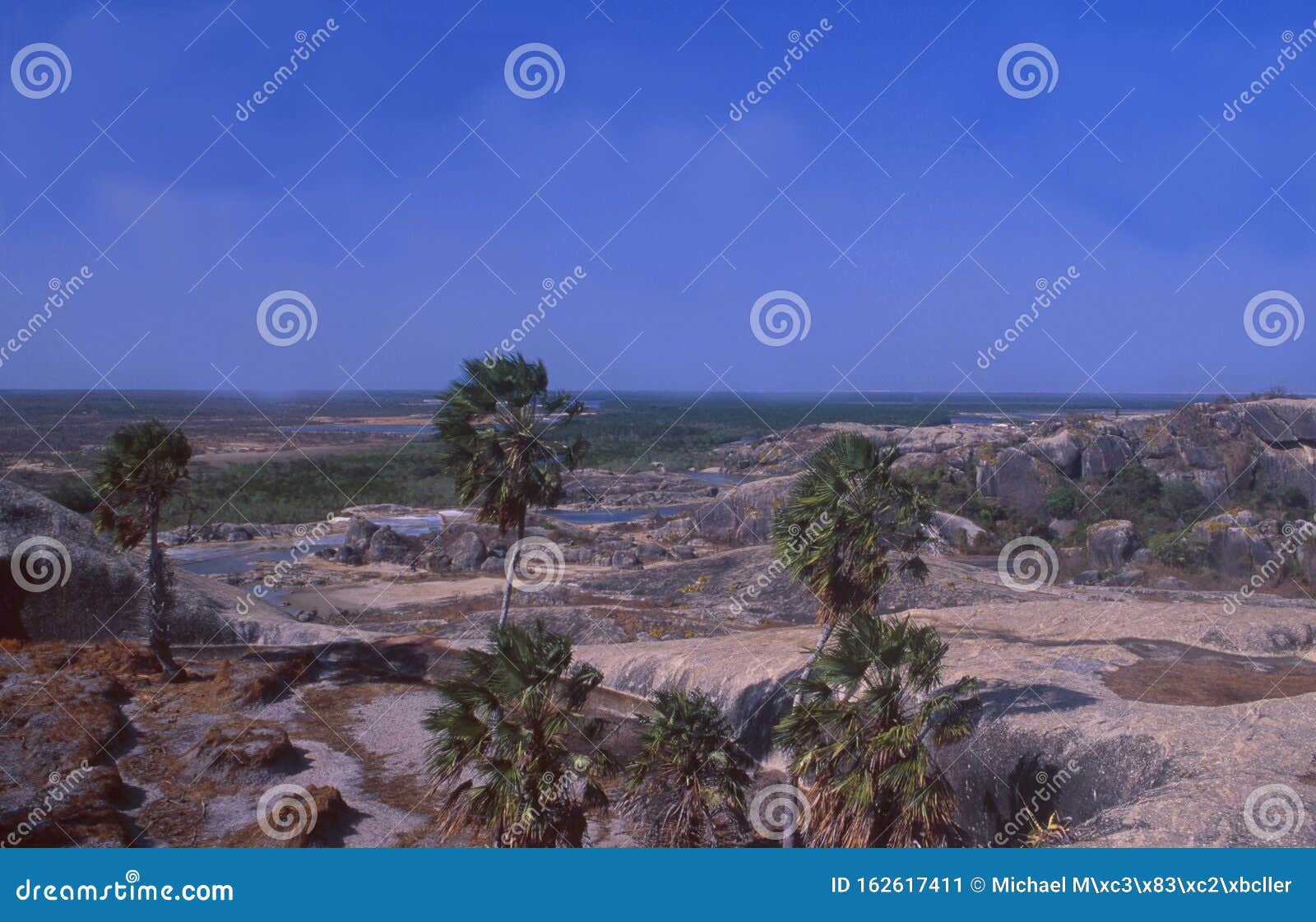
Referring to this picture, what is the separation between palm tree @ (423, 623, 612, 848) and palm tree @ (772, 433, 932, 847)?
3849 mm

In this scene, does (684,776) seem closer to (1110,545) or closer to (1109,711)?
(1109,711)

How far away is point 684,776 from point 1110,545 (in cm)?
3247

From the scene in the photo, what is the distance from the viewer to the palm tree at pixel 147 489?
17188mm

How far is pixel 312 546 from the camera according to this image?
1710 inches

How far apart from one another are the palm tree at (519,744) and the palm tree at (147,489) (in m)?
11.7

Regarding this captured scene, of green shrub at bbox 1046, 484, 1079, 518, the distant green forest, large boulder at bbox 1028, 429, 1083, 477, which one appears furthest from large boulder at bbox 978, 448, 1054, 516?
the distant green forest

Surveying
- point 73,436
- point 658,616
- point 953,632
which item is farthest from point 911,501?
point 73,436

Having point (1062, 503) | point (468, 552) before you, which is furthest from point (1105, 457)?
point (468, 552)

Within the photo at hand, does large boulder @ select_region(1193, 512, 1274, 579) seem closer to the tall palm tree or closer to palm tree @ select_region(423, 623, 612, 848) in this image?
the tall palm tree

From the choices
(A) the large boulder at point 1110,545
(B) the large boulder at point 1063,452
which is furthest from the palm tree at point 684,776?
(B) the large boulder at point 1063,452

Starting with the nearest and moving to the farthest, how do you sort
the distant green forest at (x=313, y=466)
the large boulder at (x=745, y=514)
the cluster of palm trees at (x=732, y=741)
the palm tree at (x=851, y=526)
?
the cluster of palm trees at (x=732, y=741), the palm tree at (x=851, y=526), the large boulder at (x=745, y=514), the distant green forest at (x=313, y=466)

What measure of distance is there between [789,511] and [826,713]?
137 inches

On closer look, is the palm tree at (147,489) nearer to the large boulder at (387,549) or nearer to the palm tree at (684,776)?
the palm tree at (684,776)

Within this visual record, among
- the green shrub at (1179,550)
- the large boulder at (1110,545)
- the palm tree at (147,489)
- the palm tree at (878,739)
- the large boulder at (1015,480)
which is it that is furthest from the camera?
the large boulder at (1015,480)
